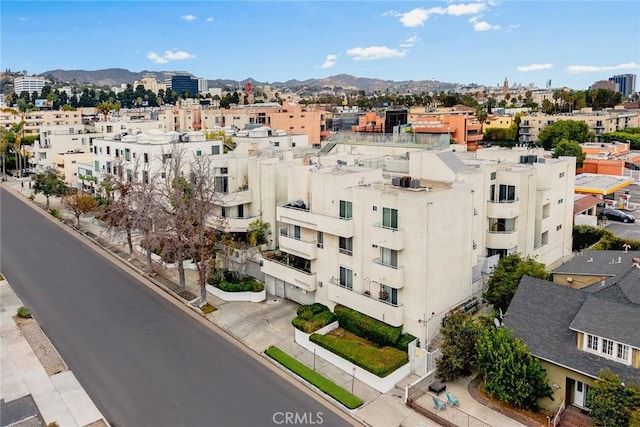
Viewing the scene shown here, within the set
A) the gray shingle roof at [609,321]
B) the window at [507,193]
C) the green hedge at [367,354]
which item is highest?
the window at [507,193]

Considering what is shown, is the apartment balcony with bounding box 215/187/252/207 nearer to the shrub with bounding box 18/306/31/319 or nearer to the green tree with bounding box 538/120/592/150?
the shrub with bounding box 18/306/31/319

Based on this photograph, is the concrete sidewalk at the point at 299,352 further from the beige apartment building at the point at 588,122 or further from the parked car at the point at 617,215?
the beige apartment building at the point at 588,122

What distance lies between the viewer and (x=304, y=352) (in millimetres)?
29141

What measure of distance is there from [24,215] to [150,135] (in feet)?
65.8

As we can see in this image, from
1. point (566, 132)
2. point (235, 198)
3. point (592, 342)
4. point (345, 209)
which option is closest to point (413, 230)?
point (345, 209)

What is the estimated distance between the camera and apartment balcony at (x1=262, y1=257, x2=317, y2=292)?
3306 centimetres

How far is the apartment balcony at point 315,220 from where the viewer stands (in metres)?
30.5

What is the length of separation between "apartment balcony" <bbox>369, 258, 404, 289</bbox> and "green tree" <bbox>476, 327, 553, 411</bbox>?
581 centimetres

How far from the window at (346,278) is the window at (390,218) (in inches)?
164

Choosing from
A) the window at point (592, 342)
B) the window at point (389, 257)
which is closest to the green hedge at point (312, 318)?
the window at point (389, 257)

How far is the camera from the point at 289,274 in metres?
34.2

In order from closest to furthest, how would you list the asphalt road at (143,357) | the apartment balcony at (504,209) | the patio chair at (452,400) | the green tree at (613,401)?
the green tree at (613,401) < the patio chair at (452,400) < the asphalt road at (143,357) < the apartment balcony at (504,209)

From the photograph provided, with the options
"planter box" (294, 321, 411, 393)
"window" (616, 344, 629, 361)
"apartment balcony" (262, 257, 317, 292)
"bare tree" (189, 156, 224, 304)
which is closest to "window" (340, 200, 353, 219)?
"apartment balcony" (262, 257, 317, 292)

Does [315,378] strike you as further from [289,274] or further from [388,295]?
[289,274]
